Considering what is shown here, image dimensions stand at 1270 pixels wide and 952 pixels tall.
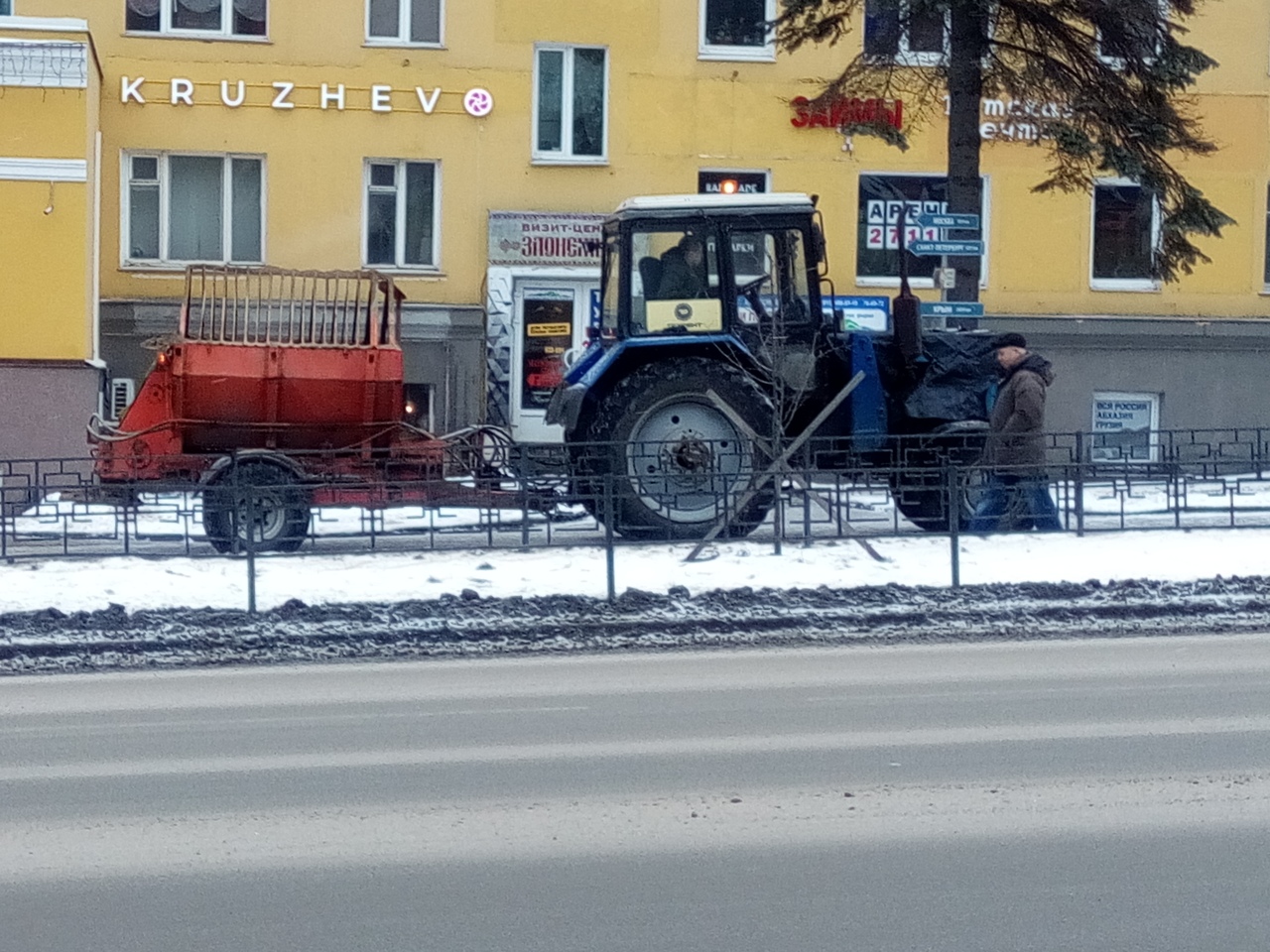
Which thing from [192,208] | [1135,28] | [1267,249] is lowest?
[1267,249]

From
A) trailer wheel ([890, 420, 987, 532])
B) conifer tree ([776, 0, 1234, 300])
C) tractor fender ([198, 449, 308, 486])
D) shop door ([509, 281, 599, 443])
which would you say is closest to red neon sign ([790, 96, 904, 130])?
conifer tree ([776, 0, 1234, 300])

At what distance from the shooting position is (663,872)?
5.83 metres

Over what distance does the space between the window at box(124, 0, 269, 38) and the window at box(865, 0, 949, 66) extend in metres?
9.30

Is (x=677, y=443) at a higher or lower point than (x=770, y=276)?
lower

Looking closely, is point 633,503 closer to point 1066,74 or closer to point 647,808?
point 1066,74

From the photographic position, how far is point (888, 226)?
25922mm

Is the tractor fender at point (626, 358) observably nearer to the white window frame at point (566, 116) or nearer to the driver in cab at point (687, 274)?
the driver in cab at point (687, 274)

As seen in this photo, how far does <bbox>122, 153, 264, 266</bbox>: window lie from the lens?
967 inches

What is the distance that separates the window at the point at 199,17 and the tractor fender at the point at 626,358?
11.9 meters

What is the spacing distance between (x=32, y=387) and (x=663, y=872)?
17426 mm

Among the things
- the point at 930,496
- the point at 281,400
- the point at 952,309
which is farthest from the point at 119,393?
the point at 930,496

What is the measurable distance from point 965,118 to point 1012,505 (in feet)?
18.8

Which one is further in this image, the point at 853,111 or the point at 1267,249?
the point at 1267,249

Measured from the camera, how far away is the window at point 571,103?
82.9 ft
